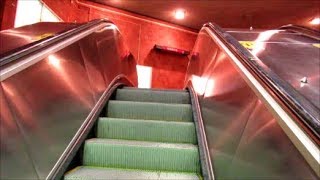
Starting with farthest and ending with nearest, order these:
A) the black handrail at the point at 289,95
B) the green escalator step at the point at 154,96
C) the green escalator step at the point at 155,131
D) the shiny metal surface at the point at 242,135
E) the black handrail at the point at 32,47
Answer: the green escalator step at the point at 154,96, the green escalator step at the point at 155,131, the black handrail at the point at 32,47, the shiny metal surface at the point at 242,135, the black handrail at the point at 289,95

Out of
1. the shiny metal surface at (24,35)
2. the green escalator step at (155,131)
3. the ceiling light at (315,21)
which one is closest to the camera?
the green escalator step at (155,131)

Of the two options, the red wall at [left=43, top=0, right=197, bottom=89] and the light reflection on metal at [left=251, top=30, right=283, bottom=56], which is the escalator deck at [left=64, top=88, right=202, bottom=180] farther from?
the red wall at [left=43, top=0, right=197, bottom=89]

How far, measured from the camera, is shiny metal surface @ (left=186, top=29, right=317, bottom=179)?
4.15 feet

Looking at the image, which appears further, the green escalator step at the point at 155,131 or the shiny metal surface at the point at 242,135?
the green escalator step at the point at 155,131

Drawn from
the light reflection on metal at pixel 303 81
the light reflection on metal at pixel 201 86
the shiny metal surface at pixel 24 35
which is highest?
the shiny metal surface at pixel 24 35

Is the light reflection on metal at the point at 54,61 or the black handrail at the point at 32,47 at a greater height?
the black handrail at the point at 32,47

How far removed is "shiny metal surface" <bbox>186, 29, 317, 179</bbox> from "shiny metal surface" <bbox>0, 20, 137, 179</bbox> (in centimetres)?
102

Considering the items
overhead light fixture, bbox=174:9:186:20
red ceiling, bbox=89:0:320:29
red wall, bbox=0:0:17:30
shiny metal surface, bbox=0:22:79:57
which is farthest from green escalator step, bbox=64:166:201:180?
overhead light fixture, bbox=174:9:186:20

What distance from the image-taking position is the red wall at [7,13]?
→ 14.8 ft

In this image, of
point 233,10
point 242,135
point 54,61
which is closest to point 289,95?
point 242,135

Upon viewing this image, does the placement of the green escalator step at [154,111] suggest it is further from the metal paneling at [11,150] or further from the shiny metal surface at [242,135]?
the metal paneling at [11,150]

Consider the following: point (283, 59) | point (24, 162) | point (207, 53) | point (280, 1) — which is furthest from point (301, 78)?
point (280, 1)

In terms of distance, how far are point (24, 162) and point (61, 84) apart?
784mm

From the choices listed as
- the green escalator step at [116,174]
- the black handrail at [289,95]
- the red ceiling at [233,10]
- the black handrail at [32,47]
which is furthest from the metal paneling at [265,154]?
the red ceiling at [233,10]
